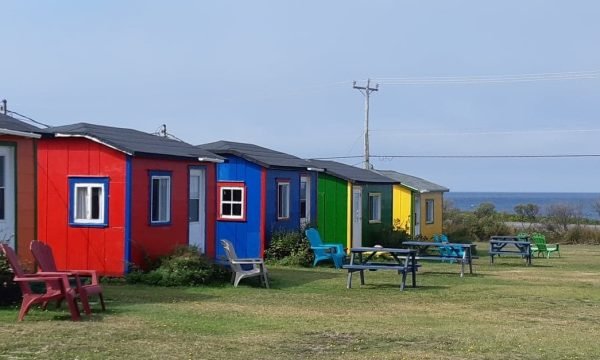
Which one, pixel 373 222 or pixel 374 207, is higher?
pixel 374 207

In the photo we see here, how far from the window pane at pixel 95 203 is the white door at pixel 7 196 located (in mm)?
3238

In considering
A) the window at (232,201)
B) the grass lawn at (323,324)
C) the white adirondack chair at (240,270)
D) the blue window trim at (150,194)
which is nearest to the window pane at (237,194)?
the window at (232,201)

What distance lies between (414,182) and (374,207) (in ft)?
18.9

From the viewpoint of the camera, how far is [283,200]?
24891 mm

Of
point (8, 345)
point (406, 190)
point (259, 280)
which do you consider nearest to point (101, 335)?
point (8, 345)

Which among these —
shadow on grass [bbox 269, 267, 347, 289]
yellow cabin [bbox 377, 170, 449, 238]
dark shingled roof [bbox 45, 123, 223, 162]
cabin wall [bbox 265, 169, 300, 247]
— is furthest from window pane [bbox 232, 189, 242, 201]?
yellow cabin [bbox 377, 170, 449, 238]

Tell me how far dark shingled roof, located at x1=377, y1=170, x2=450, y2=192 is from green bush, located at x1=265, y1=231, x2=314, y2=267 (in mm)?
11751

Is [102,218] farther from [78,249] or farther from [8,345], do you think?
[8,345]

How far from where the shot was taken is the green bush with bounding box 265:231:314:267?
76.1 feet

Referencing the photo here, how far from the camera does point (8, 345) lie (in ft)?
30.0

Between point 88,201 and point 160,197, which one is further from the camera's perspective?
point 160,197

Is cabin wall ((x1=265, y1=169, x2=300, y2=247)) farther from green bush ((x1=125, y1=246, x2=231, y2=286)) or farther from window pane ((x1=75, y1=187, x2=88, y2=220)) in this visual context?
window pane ((x1=75, y1=187, x2=88, y2=220))

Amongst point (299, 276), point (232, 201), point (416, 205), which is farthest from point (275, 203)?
point (416, 205)

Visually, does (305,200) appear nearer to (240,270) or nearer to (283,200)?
(283,200)
